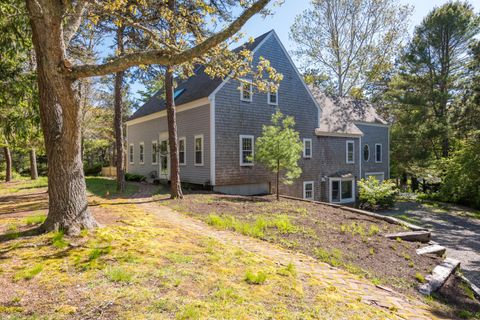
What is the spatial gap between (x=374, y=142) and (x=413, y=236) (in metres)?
16.9

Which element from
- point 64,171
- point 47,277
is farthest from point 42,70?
point 47,277

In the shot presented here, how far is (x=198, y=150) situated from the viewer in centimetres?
1535

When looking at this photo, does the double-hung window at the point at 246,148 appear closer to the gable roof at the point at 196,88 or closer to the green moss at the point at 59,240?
the gable roof at the point at 196,88

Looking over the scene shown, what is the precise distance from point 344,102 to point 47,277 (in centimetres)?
2292

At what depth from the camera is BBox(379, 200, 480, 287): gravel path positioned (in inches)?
344

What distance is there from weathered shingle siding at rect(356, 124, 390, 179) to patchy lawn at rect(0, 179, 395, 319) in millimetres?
19893

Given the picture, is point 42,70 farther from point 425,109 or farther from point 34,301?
point 425,109

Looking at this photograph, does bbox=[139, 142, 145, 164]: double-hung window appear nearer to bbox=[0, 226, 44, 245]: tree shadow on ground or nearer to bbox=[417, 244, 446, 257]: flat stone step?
bbox=[0, 226, 44, 245]: tree shadow on ground

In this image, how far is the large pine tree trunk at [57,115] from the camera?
5223 millimetres

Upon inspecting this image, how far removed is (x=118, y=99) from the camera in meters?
13.2

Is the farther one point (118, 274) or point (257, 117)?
point (257, 117)

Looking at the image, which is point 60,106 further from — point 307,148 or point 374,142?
point 374,142

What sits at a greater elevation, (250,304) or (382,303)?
(250,304)

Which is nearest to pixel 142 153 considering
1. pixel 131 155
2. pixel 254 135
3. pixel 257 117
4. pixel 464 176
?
pixel 131 155
